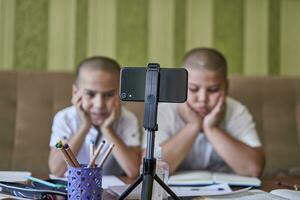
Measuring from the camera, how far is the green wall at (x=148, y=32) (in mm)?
2631

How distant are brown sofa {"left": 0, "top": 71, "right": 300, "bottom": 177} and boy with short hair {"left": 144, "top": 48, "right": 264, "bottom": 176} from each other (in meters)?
0.29

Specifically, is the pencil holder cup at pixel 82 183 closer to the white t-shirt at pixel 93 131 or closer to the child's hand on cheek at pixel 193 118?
the white t-shirt at pixel 93 131

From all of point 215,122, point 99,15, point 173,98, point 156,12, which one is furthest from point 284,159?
point 173,98

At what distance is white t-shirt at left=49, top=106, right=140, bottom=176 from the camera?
2.01 metres

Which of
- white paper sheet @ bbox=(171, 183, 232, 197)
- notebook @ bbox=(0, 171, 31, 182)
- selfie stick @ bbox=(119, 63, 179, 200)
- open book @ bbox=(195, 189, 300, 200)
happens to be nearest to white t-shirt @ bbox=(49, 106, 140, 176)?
notebook @ bbox=(0, 171, 31, 182)

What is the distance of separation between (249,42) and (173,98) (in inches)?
71.1

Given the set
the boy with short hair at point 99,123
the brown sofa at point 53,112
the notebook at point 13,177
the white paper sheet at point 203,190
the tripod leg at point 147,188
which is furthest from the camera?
the brown sofa at point 53,112

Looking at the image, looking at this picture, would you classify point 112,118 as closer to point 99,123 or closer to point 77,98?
point 99,123

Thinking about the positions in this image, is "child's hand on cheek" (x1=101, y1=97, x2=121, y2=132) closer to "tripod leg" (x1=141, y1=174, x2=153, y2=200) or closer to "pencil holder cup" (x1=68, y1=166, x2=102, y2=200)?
"pencil holder cup" (x1=68, y1=166, x2=102, y2=200)

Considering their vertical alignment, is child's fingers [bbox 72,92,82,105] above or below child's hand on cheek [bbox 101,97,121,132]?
above

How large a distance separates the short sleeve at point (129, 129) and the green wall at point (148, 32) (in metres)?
0.62

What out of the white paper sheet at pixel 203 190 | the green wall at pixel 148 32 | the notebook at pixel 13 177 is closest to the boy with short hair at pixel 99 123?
the notebook at pixel 13 177

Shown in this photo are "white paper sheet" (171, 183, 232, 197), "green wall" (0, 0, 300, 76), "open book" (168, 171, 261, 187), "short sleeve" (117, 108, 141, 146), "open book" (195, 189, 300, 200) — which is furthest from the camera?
"green wall" (0, 0, 300, 76)

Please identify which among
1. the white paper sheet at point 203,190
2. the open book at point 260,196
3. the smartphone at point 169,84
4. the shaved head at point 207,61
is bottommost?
the white paper sheet at point 203,190
